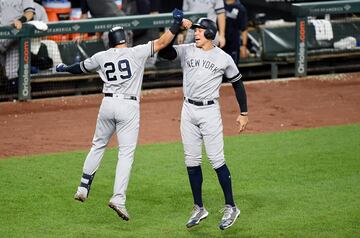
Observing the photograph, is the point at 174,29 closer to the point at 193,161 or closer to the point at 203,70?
the point at 203,70

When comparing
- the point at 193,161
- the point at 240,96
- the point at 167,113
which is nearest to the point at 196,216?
the point at 193,161

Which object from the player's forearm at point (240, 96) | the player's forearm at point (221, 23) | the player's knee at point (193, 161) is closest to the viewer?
the player's knee at point (193, 161)

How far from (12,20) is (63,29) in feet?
2.41

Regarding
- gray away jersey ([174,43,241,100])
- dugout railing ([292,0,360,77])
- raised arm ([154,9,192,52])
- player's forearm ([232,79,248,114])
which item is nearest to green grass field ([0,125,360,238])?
player's forearm ([232,79,248,114])

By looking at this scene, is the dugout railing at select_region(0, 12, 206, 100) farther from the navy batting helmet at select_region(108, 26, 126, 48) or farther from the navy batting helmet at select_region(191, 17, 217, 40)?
the navy batting helmet at select_region(191, 17, 217, 40)

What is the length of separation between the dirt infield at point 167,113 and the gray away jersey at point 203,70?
3526mm

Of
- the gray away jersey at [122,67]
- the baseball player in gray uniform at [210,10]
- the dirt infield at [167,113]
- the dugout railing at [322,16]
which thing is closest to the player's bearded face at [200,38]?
the gray away jersey at [122,67]

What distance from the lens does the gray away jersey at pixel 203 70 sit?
881 centimetres

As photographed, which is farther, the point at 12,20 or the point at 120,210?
the point at 12,20

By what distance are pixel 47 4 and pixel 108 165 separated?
19.2ft

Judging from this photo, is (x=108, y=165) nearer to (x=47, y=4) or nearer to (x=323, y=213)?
(x=323, y=213)

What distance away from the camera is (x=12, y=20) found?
1385 centimetres

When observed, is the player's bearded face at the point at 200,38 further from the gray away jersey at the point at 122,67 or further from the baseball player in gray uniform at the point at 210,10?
the baseball player in gray uniform at the point at 210,10

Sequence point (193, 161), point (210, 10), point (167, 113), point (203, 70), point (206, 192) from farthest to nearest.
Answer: point (210, 10), point (167, 113), point (206, 192), point (193, 161), point (203, 70)
